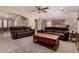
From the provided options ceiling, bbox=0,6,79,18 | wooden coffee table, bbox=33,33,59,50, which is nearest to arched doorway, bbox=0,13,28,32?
ceiling, bbox=0,6,79,18

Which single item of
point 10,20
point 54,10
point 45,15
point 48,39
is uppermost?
point 54,10

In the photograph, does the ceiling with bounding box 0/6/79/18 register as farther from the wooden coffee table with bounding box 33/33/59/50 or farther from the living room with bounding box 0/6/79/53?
the wooden coffee table with bounding box 33/33/59/50

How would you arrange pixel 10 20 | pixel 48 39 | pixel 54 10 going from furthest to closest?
pixel 48 39
pixel 54 10
pixel 10 20

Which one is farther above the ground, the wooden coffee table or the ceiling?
the ceiling

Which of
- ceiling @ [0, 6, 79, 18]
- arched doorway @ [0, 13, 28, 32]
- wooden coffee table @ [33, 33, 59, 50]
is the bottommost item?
wooden coffee table @ [33, 33, 59, 50]

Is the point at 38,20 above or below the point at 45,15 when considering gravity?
A: below

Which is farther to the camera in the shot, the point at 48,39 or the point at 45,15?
the point at 48,39

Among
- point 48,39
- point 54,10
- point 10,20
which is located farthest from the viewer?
point 48,39

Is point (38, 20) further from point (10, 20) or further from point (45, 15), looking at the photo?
point (10, 20)

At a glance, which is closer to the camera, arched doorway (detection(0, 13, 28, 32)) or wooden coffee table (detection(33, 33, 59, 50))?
arched doorway (detection(0, 13, 28, 32))

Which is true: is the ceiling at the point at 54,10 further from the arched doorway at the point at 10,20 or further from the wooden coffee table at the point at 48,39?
the wooden coffee table at the point at 48,39

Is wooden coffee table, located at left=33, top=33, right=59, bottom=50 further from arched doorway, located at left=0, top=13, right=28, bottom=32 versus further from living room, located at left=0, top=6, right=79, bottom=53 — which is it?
arched doorway, located at left=0, top=13, right=28, bottom=32

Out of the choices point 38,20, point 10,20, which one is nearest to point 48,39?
point 38,20
